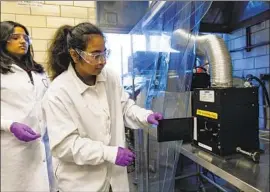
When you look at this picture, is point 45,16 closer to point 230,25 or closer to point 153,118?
point 153,118

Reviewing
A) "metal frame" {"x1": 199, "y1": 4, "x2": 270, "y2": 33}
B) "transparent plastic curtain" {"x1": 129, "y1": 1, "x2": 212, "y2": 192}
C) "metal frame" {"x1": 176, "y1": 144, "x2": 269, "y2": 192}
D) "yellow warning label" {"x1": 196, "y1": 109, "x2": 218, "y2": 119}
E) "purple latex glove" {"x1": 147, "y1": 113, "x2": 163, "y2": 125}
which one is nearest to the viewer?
"purple latex glove" {"x1": 147, "y1": 113, "x2": 163, "y2": 125}

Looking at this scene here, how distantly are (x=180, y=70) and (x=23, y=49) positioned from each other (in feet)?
2.42

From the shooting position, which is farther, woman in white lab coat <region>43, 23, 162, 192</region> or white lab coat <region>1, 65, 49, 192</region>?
woman in white lab coat <region>43, 23, 162, 192</region>

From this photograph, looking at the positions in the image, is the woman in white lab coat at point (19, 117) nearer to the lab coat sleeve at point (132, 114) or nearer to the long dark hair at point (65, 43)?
the long dark hair at point (65, 43)

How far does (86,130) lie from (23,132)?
0.88 feet

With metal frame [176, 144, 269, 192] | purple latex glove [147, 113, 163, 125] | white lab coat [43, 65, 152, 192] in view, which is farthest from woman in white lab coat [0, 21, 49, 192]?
metal frame [176, 144, 269, 192]

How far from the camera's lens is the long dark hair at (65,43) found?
571 millimetres

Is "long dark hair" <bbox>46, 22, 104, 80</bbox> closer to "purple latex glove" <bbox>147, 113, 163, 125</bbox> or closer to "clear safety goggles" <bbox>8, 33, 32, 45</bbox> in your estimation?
"clear safety goggles" <bbox>8, 33, 32, 45</bbox>

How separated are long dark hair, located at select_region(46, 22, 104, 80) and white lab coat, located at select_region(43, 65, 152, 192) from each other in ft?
0.07

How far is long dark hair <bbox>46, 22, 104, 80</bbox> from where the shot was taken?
0.57 metres

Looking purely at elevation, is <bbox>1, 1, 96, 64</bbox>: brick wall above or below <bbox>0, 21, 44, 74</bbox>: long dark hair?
above

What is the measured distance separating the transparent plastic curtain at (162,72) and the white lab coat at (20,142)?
0.53 meters

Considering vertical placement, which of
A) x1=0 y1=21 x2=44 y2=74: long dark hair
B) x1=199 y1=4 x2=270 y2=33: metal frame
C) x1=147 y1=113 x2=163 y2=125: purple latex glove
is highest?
x1=199 y1=4 x2=270 y2=33: metal frame

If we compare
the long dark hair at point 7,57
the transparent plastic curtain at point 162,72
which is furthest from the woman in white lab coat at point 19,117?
the transparent plastic curtain at point 162,72
